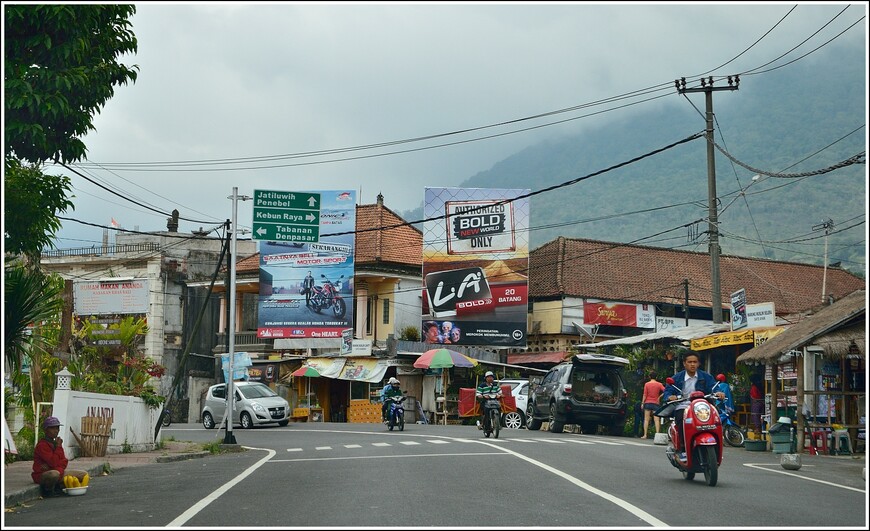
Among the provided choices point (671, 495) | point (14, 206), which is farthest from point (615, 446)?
point (14, 206)

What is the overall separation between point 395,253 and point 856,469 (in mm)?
36144

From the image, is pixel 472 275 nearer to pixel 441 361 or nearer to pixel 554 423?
pixel 441 361

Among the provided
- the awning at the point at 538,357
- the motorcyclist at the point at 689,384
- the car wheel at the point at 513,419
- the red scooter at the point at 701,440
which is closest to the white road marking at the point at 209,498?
the red scooter at the point at 701,440

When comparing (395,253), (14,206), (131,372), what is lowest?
(131,372)

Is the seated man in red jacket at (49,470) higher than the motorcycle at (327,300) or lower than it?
lower

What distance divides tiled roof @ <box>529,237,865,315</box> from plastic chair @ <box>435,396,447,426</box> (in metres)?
9.26

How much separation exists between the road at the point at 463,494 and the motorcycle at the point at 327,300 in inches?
1195

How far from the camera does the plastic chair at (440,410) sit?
42853mm

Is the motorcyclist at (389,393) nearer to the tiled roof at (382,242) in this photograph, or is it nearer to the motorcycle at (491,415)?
the motorcycle at (491,415)

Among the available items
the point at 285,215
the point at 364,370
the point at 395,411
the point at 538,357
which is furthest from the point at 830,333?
the point at 364,370

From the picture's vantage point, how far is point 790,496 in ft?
37.9

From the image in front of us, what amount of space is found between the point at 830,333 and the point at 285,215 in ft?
46.7

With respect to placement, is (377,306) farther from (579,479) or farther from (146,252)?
(579,479)

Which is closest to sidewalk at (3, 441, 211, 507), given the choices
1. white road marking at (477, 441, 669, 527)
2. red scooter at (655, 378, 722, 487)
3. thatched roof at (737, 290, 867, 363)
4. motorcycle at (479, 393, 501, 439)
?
white road marking at (477, 441, 669, 527)
